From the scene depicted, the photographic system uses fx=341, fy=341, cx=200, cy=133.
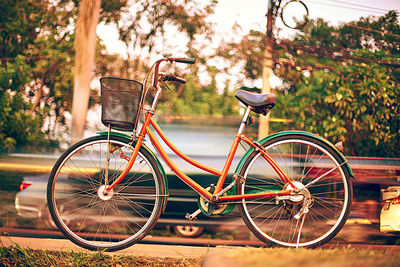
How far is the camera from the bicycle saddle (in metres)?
2.63

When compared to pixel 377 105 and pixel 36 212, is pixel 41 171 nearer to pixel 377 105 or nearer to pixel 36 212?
pixel 36 212

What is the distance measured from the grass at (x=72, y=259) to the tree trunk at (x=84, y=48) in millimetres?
2524

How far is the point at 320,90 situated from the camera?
4.60 meters

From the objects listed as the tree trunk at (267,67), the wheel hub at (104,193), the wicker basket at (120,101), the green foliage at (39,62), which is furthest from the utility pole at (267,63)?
the green foliage at (39,62)

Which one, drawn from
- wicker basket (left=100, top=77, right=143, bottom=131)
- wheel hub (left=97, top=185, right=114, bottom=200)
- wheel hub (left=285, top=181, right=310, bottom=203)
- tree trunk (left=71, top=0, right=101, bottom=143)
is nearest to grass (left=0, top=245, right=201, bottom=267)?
wheel hub (left=97, top=185, right=114, bottom=200)

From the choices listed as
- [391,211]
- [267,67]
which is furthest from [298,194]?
[267,67]

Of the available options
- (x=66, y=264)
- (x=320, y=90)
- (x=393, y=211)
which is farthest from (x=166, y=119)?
(x=393, y=211)

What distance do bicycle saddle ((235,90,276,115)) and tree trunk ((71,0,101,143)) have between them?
2900 mm

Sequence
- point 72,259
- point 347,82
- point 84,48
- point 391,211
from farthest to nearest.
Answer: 1. point 84,48
2. point 347,82
3. point 391,211
4. point 72,259

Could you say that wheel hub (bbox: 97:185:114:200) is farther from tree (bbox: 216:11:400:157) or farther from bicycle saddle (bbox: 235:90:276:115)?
tree (bbox: 216:11:400:157)

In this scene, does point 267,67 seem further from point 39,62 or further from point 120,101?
point 39,62

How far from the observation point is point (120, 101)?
263 centimetres

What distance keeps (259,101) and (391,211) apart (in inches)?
76.5

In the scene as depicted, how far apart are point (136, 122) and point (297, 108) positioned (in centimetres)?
273
